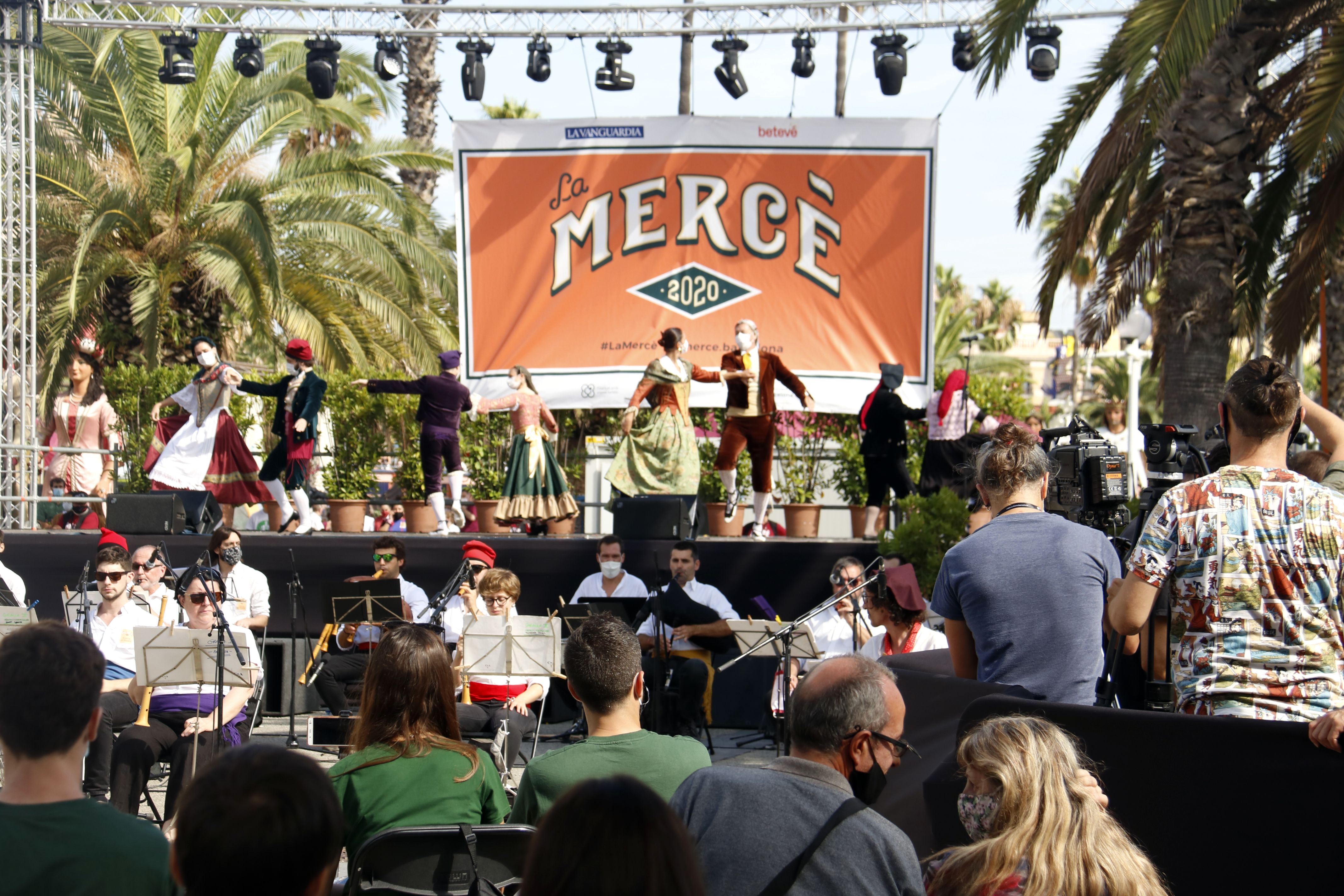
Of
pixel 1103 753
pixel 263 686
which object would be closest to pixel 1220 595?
pixel 1103 753

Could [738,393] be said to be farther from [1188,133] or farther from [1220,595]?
[1220,595]

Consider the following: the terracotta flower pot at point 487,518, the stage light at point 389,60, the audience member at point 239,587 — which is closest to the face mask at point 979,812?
the audience member at point 239,587

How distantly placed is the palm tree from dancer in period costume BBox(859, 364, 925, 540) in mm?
7085

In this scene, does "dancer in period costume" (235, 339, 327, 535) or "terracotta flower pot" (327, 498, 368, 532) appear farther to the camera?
"terracotta flower pot" (327, 498, 368, 532)

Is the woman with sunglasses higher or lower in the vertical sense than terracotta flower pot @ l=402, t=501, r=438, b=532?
lower

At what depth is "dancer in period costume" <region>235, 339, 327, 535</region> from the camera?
37.4ft

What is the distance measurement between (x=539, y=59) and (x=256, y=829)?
12062 mm

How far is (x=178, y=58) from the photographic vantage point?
1247 cm

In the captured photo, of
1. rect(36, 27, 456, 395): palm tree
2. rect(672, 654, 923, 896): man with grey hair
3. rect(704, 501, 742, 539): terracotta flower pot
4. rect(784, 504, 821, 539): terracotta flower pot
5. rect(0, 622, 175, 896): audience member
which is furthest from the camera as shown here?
rect(36, 27, 456, 395): palm tree

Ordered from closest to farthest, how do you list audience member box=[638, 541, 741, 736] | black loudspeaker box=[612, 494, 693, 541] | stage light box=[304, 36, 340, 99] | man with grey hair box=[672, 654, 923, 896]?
man with grey hair box=[672, 654, 923, 896], audience member box=[638, 541, 741, 736], black loudspeaker box=[612, 494, 693, 541], stage light box=[304, 36, 340, 99]

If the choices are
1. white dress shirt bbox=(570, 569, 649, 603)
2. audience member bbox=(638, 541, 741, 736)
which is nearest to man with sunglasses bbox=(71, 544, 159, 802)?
audience member bbox=(638, 541, 741, 736)

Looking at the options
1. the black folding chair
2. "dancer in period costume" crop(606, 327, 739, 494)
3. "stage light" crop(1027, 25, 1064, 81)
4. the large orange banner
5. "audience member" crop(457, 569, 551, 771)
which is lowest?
"audience member" crop(457, 569, 551, 771)

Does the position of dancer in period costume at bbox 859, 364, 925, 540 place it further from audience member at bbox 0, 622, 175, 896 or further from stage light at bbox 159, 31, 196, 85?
audience member at bbox 0, 622, 175, 896

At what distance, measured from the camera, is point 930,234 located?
13.3m
